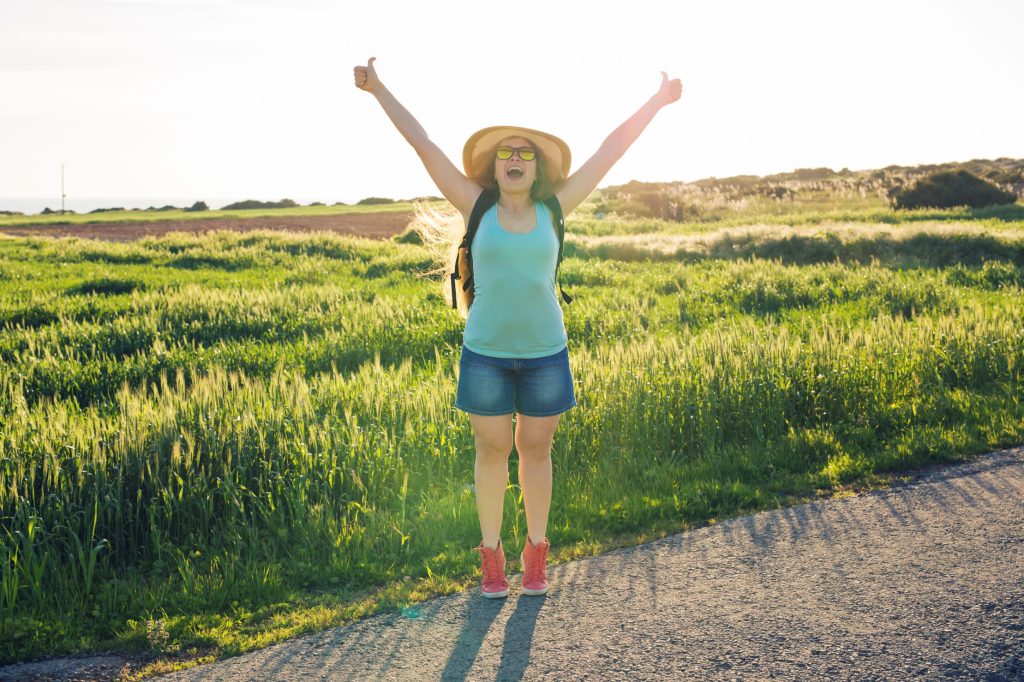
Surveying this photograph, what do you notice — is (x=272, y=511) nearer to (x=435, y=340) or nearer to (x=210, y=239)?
(x=435, y=340)

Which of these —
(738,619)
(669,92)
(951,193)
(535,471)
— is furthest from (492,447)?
(951,193)

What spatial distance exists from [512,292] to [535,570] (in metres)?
1.45

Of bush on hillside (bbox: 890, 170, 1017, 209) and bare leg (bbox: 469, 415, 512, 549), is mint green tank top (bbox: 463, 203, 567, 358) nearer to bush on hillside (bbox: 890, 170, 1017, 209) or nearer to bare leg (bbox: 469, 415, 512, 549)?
bare leg (bbox: 469, 415, 512, 549)

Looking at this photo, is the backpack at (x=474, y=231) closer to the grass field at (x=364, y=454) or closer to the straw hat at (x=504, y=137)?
the straw hat at (x=504, y=137)

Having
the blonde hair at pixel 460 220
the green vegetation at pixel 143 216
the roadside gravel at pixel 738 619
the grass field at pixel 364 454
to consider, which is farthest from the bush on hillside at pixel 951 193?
the blonde hair at pixel 460 220

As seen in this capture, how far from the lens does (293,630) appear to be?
418cm

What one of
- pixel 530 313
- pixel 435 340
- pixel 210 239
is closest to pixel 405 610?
pixel 530 313

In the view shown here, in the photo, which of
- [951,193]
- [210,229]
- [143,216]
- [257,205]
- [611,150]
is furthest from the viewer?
[257,205]

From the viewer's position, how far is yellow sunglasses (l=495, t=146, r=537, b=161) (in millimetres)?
4355

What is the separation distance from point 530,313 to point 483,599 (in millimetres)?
1496

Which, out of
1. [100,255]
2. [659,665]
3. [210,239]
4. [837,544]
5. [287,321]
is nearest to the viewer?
[659,665]

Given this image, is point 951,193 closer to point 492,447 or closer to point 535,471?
point 535,471

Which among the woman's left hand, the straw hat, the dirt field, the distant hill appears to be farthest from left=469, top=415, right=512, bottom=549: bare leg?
the distant hill

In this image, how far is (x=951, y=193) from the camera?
37.3m
